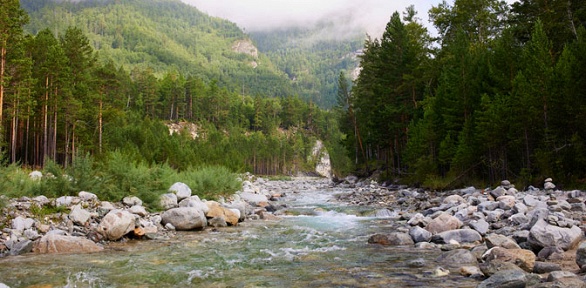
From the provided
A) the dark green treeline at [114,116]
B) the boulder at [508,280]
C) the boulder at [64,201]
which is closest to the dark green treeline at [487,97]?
the boulder at [508,280]

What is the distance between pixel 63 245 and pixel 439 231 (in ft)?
33.8

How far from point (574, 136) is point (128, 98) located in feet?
292

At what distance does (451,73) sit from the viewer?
1101 inches

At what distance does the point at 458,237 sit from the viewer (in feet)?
35.6

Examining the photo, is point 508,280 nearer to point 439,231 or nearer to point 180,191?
point 439,231

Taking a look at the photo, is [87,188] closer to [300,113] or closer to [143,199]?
[143,199]

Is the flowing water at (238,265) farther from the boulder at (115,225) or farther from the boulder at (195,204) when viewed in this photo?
the boulder at (195,204)

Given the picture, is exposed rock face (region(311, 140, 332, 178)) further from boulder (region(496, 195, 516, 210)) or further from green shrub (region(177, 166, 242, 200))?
boulder (region(496, 195, 516, 210))

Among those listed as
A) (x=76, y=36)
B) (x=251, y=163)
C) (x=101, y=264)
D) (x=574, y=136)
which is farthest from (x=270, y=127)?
(x=101, y=264)

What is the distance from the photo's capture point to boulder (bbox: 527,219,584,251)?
855 centimetres

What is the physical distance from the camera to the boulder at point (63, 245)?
9.31 metres

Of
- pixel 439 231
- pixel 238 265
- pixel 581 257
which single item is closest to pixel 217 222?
pixel 238 265

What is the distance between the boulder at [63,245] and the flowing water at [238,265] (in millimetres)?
445

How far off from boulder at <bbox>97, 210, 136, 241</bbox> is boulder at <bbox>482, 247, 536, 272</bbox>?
9.35m
